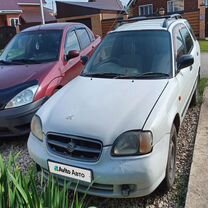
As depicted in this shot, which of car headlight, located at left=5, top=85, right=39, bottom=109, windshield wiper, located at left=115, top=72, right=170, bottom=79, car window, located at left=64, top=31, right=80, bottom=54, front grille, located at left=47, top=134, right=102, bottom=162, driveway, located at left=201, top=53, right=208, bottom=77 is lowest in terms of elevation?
driveway, located at left=201, top=53, right=208, bottom=77

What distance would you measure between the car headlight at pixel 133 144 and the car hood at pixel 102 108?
0.19 ft

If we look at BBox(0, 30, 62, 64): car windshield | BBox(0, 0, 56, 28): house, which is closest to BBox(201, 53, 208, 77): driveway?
BBox(0, 30, 62, 64): car windshield

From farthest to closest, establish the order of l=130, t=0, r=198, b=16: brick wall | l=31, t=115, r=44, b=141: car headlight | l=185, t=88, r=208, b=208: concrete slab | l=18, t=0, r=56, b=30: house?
1. l=18, t=0, r=56, b=30: house
2. l=130, t=0, r=198, b=16: brick wall
3. l=31, t=115, r=44, b=141: car headlight
4. l=185, t=88, r=208, b=208: concrete slab

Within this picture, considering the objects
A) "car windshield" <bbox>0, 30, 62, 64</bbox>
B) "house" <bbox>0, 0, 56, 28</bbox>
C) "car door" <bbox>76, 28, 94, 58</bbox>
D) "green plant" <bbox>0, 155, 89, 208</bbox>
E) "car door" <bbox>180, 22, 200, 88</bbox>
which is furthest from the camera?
"house" <bbox>0, 0, 56, 28</bbox>

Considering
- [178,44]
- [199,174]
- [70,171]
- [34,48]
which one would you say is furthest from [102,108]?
[34,48]

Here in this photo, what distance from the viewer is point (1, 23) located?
30250mm

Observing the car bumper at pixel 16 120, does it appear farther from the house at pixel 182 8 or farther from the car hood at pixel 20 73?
the house at pixel 182 8

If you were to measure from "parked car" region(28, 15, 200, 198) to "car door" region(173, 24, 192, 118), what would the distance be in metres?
0.01

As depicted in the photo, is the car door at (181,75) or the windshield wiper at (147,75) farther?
the car door at (181,75)

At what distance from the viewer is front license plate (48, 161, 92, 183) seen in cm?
300

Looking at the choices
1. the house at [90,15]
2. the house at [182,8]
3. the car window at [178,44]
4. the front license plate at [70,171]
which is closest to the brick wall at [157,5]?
the house at [182,8]

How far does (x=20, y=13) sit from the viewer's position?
32.0 m

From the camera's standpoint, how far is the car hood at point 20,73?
16.1 ft

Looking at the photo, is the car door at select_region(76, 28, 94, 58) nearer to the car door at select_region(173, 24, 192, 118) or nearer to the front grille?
the car door at select_region(173, 24, 192, 118)
